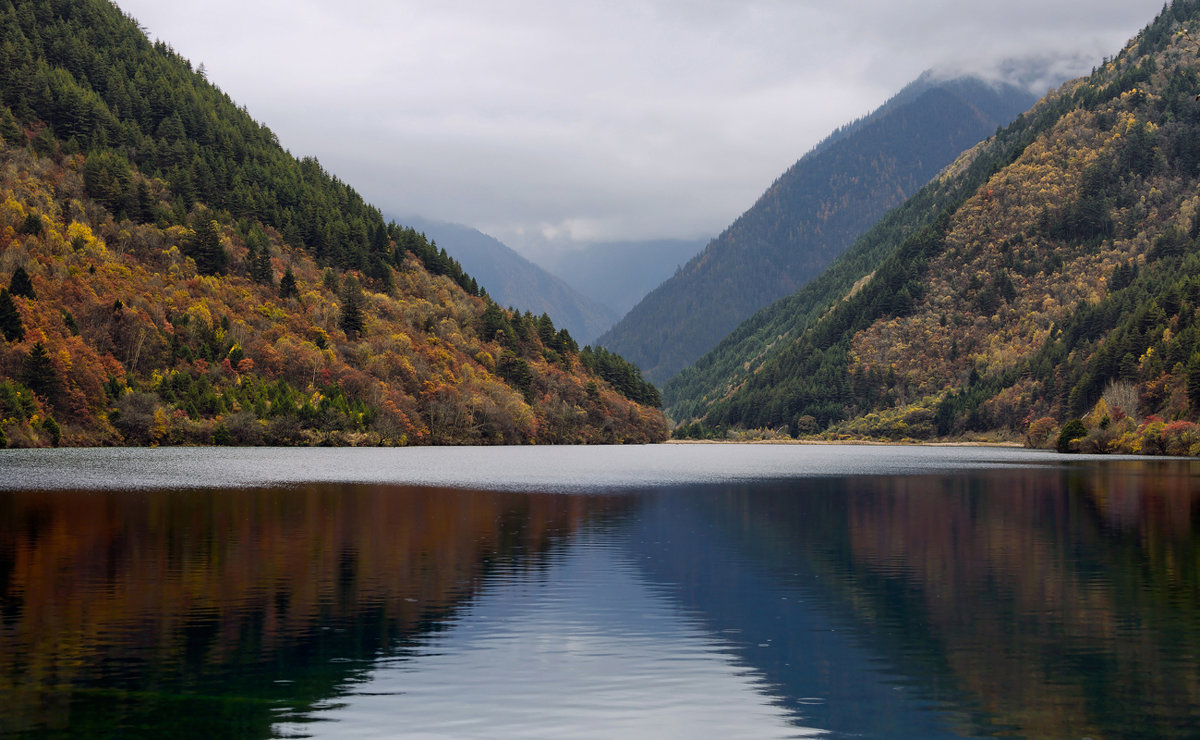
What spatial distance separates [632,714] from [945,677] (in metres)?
8.24

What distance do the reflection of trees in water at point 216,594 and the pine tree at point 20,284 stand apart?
105 m

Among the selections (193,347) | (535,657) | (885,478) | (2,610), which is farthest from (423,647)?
(193,347)

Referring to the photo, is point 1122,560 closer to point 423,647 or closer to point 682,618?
point 682,618

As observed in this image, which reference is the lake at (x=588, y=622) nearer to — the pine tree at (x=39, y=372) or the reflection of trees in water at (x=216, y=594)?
the reflection of trees in water at (x=216, y=594)

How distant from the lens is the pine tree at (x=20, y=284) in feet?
496

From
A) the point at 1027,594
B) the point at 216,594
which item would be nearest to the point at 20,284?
the point at 216,594

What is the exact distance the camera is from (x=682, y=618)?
30.9 metres

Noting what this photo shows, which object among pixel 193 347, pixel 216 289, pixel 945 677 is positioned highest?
pixel 216 289

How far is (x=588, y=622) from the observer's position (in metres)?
30.0

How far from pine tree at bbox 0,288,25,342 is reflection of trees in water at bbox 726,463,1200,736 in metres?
120

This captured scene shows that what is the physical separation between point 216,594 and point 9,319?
135 metres

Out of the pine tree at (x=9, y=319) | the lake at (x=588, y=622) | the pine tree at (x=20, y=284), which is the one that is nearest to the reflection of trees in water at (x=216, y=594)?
the lake at (x=588, y=622)

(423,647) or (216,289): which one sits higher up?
(216,289)

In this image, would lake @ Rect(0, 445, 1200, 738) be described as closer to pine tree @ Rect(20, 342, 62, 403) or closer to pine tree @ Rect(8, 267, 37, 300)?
pine tree @ Rect(20, 342, 62, 403)
